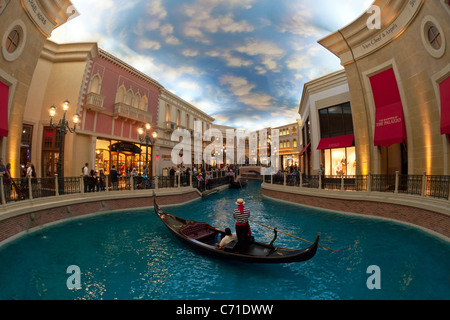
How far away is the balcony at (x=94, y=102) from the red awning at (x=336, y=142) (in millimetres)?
15850

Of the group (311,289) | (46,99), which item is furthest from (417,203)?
(46,99)

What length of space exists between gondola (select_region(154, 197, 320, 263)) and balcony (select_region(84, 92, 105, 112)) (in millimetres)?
11076

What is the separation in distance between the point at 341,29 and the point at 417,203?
9.27 m

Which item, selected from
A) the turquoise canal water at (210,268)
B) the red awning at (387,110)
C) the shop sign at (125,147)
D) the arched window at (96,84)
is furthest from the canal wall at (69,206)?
the red awning at (387,110)

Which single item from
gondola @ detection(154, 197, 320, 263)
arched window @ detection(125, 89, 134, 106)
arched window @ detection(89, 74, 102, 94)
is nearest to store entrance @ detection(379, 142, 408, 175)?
gondola @ detection(154, 197, 320, 263)

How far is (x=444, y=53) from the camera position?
7152mm

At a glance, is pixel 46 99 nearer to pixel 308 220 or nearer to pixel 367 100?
pixel 308 220

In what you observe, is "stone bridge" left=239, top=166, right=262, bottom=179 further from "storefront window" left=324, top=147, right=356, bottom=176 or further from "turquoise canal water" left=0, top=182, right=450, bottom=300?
"turquoise canal water" left=0, top=182, right=450, bottom=300

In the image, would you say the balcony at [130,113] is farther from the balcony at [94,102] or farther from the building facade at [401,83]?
the building facade at [401,83]

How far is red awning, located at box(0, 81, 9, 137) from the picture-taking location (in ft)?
26.6

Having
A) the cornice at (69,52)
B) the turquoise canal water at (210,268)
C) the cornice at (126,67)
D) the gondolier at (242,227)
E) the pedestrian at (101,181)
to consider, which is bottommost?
the turquoise canal water at (210,268)

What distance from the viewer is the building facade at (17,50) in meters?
7.87

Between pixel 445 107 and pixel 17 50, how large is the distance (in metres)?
16.3

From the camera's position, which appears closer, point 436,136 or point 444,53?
point 444,53
